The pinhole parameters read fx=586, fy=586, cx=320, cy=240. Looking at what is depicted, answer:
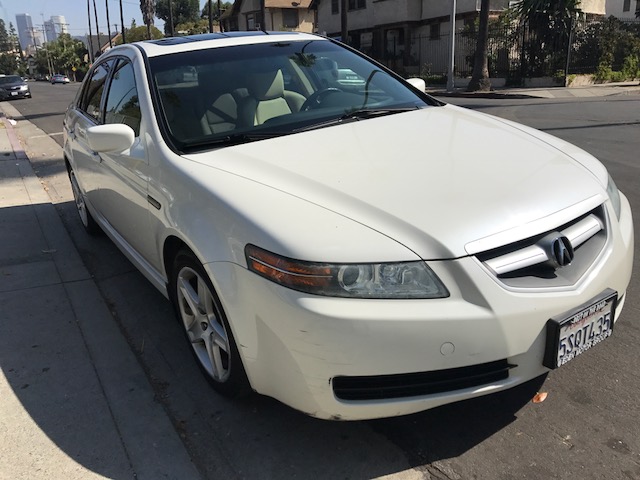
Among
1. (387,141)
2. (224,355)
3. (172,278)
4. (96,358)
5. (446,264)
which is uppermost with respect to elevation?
(387,141)

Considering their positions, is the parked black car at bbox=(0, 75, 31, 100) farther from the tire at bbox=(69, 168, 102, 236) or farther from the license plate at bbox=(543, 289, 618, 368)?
the license plate at bbox=(543, 289, 618, 368)

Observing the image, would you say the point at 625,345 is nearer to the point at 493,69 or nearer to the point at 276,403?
the point at 276,403

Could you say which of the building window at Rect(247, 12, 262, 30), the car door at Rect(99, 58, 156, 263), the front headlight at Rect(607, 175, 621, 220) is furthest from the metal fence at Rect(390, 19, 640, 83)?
the building window at Rect(247, 12, 262, 30)

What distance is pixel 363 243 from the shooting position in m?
2.12

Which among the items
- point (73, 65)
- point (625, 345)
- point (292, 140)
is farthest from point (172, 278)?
point (73, 65)

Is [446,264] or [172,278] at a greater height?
[446,264]

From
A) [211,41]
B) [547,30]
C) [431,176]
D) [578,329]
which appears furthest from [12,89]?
[578,329]

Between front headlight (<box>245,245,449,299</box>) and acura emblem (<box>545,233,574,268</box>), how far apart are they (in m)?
0.49

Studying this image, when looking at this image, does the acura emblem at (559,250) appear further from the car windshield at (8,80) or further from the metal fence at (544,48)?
the car windshield at (8,80)

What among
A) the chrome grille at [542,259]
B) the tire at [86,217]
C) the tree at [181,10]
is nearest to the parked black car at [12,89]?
the tire at [86,217]

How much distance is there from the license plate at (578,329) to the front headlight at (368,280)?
476 mm

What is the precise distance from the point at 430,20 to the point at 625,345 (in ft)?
101

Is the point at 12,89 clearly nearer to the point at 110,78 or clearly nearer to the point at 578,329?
the point at 110,78

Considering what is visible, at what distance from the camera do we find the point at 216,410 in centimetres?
283
